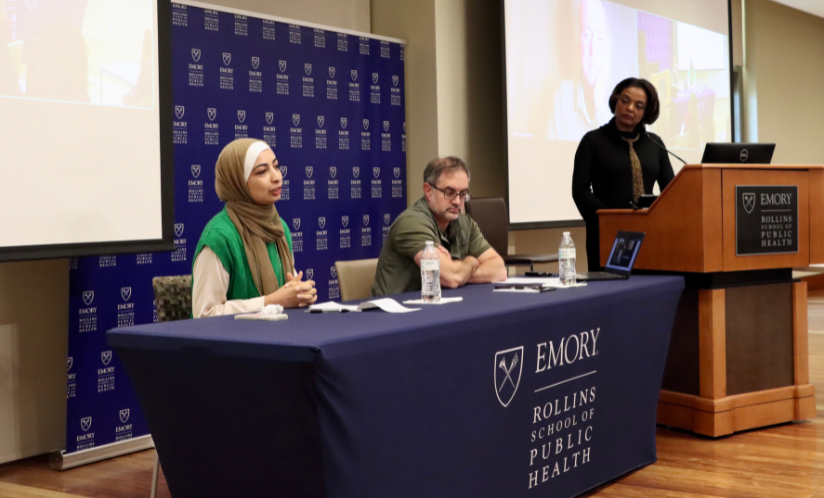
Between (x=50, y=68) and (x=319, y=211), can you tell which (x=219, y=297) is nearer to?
(x=50, y=68)

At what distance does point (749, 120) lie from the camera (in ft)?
29.5

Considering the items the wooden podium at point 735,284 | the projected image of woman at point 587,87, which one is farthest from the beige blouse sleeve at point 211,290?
the projected image of woman at point 587,87

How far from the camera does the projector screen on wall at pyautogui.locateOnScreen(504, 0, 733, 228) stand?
17.9ft

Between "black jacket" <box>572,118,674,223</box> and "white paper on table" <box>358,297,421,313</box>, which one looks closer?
"white paper on table" <box>358,297,421,313</box>

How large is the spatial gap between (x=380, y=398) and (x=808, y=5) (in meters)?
9.21

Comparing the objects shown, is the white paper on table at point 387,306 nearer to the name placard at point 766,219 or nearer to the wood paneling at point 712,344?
the wood paneling at point 712,344

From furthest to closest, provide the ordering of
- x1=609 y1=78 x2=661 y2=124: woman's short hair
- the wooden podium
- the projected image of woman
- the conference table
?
1. the projected image of woman
2. x1=609 y1=78 x2=661 y2=124: woman's short hair
3. the wooden podium
4. the conference table

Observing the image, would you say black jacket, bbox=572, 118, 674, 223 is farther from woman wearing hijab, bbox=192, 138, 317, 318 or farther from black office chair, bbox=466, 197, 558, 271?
woman wearing hijab, bbox=192, 138, 317, 318

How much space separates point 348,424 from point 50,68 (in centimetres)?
215

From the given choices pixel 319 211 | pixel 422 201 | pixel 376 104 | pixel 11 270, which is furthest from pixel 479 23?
pixel 11 270

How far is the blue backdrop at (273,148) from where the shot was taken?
136 inches

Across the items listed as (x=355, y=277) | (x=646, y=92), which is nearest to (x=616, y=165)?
(x=646, y=92)

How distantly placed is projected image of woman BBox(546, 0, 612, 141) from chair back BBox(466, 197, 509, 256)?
3.36 feet

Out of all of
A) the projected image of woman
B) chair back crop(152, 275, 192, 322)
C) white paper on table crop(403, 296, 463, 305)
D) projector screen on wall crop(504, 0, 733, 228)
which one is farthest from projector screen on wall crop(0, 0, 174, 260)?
the projected image of woman
